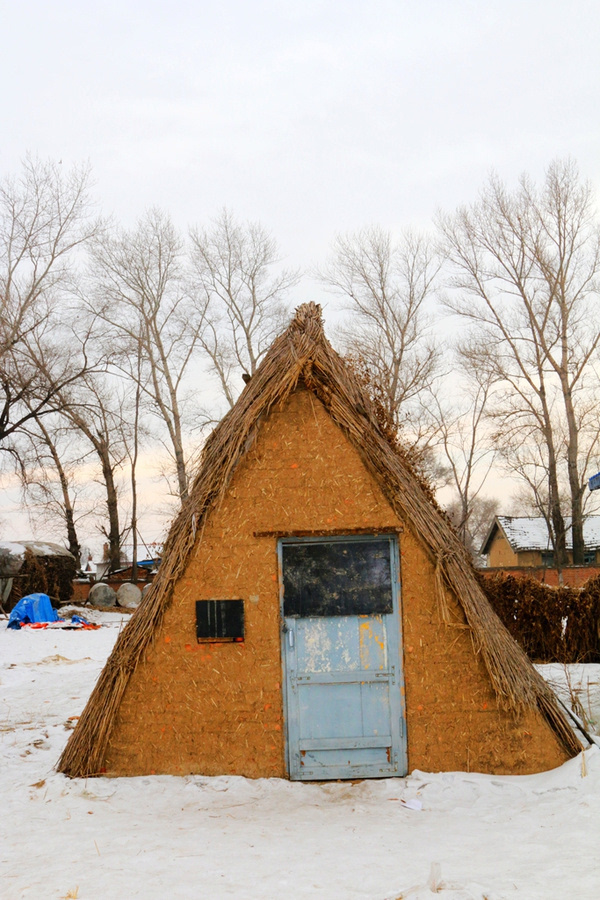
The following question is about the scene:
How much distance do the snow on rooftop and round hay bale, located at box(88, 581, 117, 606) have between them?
22653 millimetres

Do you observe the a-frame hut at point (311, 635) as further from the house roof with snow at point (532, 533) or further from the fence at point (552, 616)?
the house roof with snow at point (532, 533)

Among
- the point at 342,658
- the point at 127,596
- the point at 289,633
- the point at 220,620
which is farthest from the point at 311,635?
the point at 127,596

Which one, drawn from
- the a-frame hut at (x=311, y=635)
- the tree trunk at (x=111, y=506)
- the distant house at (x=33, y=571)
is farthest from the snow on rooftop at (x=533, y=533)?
the a-frame hut at (x=311, y=635)

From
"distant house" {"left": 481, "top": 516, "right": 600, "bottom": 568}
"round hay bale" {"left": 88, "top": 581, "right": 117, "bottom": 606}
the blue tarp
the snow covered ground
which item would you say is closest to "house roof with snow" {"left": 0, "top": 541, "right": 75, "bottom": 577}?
"round hay bale" {"left": 88, "top": 581, "right": 117, "bottom": 606}

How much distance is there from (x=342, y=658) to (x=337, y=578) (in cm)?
70

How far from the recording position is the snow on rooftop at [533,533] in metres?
37.2

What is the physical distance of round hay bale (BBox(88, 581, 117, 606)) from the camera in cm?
2348

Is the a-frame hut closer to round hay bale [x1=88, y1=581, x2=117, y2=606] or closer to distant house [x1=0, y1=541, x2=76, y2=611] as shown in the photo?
distant house [x1=0, y1=541, x2=76, y2=611]

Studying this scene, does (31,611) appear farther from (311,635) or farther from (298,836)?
(298,836)

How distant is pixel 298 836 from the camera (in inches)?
194

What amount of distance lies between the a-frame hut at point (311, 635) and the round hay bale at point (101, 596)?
59.2 ft

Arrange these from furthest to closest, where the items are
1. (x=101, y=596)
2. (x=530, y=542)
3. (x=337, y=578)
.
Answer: (x=530, y=542), (x=101, y=596), (x=337, y=578)

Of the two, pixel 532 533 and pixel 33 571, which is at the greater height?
pixel 532 533

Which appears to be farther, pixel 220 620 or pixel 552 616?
pixel 552 616
